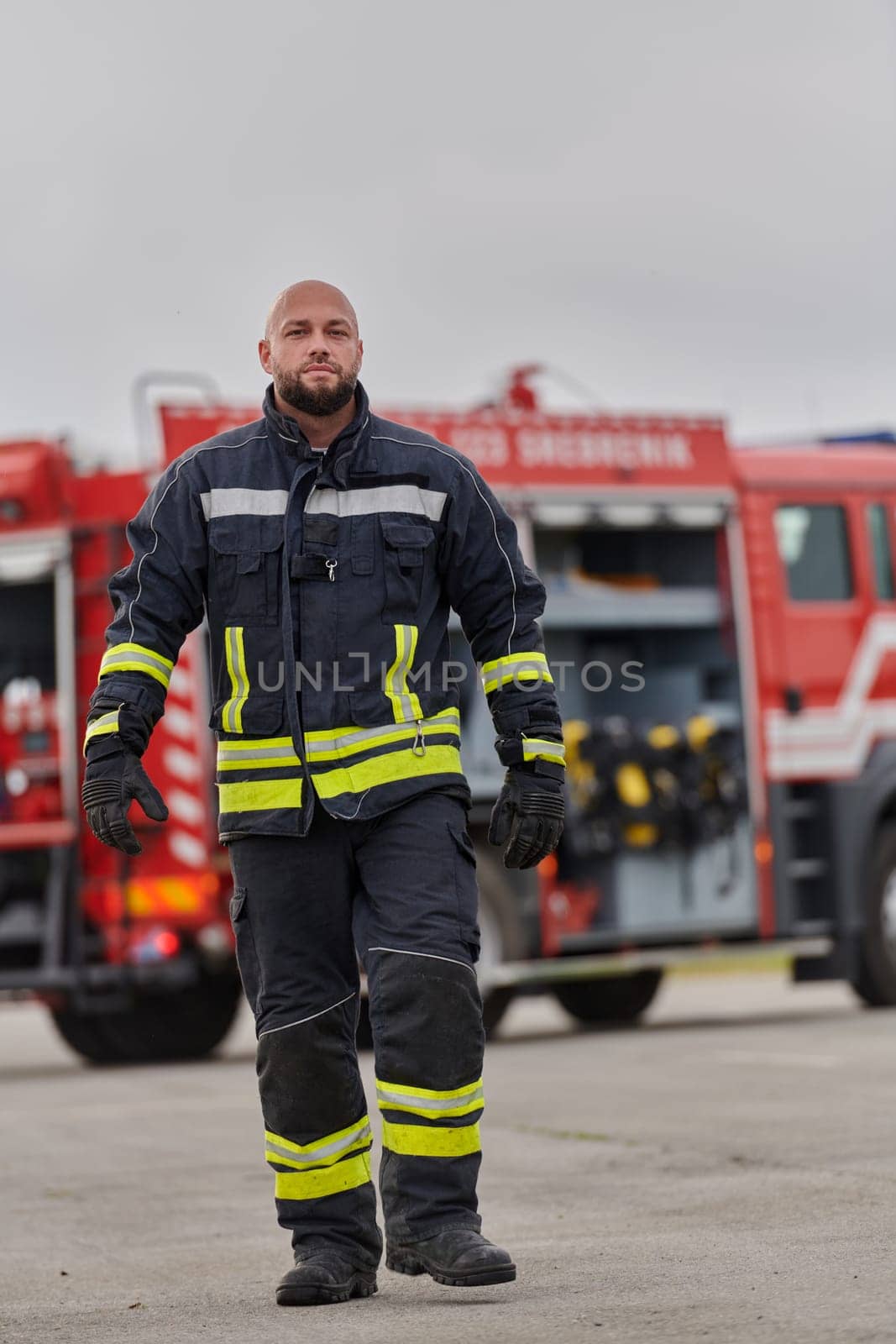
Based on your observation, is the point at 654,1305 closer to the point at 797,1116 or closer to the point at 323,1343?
the point at 323,1343

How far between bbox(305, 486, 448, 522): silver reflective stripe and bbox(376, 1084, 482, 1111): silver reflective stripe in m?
1.09

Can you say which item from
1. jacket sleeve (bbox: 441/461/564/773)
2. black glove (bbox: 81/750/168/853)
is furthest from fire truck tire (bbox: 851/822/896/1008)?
black glove (bbox: 81/750/168/853)

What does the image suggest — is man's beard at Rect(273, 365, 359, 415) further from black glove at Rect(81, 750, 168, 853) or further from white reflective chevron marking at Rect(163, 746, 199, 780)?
white reflective chevron marking at Rect(163, 746, 199, 780)

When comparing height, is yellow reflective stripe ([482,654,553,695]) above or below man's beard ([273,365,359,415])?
below

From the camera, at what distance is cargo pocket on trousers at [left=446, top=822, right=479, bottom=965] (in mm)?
4699

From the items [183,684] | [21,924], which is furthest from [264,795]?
[21,924]

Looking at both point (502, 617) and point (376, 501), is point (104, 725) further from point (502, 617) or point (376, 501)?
point (502, 617)

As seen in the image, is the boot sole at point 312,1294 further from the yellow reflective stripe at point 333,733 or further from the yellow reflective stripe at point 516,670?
the yellow reflective stripe at point 516,670

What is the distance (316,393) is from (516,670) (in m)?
0.66

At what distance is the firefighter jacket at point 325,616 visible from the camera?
4.69 meters

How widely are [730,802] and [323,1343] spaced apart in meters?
8.45

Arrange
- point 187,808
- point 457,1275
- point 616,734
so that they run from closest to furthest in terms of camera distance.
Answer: point 457,1275 < point 187,808 < point 616,734

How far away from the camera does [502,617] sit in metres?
4.86

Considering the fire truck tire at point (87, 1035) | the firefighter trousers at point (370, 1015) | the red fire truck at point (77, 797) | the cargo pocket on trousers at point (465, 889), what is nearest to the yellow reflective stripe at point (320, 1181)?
the firefighter trousers at point (370, 1015)
